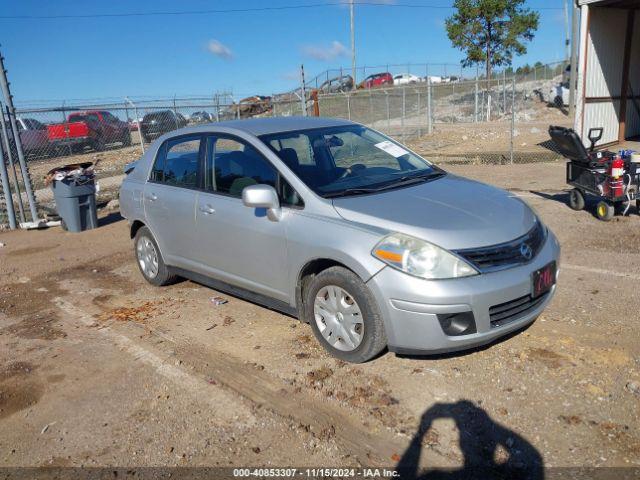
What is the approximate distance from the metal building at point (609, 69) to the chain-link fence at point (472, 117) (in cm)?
151

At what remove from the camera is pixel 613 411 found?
311cm

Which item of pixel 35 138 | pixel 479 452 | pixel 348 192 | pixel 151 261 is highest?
pixel 35 138

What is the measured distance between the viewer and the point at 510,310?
11.4ft

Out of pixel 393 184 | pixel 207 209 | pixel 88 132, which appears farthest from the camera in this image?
pixel 88 132

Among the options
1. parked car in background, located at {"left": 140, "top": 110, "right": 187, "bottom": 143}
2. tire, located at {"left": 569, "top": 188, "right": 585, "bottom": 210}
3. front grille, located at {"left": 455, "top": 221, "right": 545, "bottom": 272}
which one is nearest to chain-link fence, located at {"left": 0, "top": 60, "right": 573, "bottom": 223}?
parked car in background, located at {"left": 140, "top": 110, "right": 187, "bottom": 143}

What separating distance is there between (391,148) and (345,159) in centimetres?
59

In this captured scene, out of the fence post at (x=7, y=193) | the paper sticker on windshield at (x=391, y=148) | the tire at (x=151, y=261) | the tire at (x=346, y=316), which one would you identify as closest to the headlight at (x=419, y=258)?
the tire at (x=346, y=316)

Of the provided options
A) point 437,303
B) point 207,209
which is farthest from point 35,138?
point 437,303

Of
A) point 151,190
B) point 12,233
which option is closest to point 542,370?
point 151,190

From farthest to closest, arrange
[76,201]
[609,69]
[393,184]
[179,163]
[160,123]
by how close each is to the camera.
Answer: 1. [160,123]
2. [609,69]
3. [76,201]
4. [179,163]
5. [393,184]

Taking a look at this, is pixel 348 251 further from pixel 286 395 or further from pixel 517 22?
pixel 517 22

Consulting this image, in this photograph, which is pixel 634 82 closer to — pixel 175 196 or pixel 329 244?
pixel 175 196

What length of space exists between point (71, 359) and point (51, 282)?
2.63 meters

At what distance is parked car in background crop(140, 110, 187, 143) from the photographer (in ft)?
52.2
